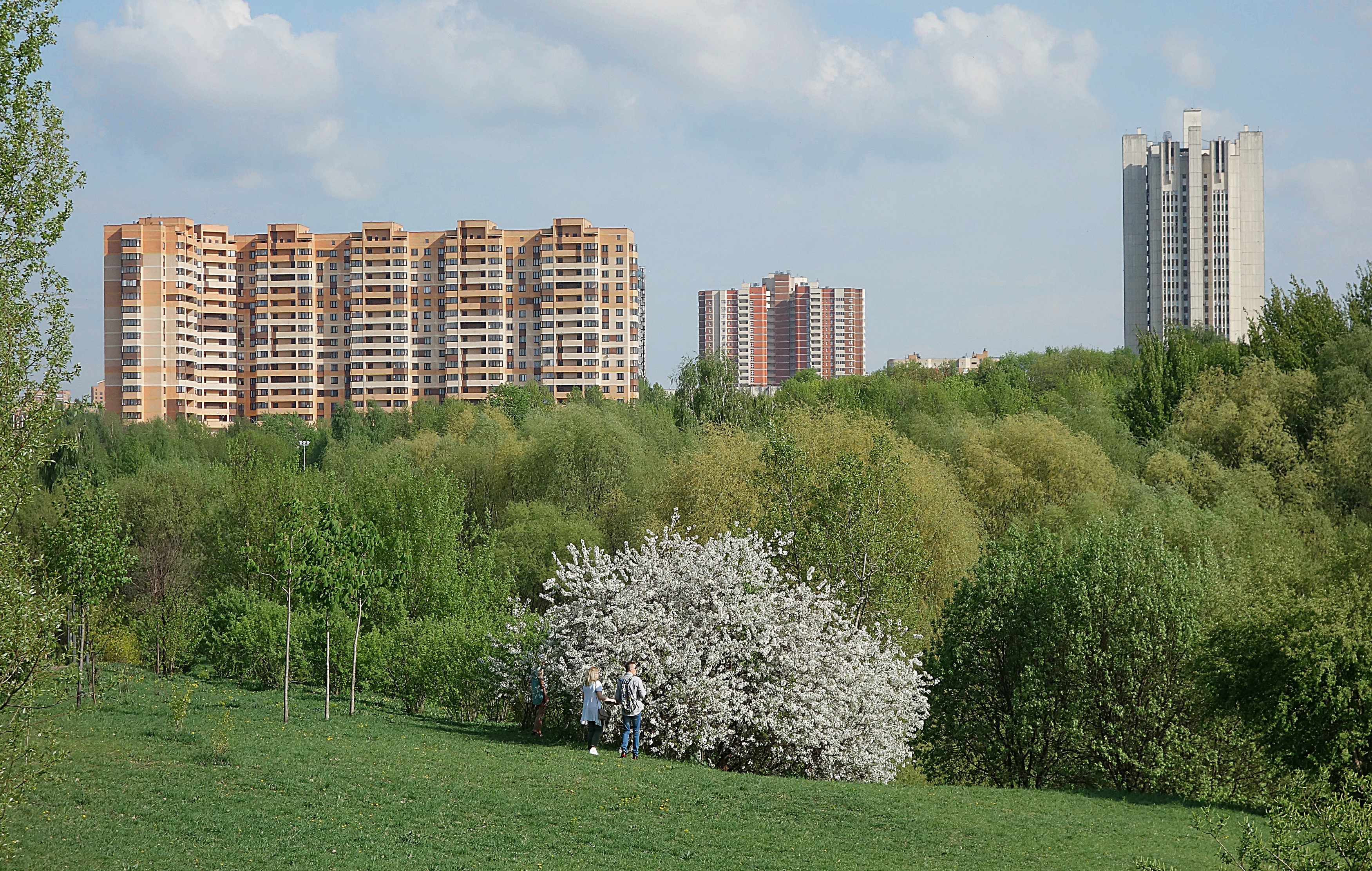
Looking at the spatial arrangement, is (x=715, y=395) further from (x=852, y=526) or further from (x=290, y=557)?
(x=290, y=557)

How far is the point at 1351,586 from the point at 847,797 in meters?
10.7

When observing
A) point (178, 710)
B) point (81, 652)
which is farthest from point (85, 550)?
point (178, 710)

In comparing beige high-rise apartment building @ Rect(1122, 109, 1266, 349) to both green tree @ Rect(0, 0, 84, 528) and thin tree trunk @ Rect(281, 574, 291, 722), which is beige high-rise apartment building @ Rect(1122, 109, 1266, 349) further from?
green tree @ Rect(0, 0, 84, 528)

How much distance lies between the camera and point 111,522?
925 inches

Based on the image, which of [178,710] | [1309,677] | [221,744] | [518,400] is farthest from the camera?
[518,400]

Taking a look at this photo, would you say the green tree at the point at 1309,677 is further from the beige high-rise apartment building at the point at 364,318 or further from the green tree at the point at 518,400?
the beige high-rise apartment building at the point at 364,318

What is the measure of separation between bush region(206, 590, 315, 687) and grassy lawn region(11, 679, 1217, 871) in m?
10.2

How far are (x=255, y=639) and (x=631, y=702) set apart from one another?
16103 mm

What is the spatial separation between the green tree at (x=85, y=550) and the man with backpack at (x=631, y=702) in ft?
36.8

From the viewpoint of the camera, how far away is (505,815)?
15.2m

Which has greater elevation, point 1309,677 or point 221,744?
point 1309,677

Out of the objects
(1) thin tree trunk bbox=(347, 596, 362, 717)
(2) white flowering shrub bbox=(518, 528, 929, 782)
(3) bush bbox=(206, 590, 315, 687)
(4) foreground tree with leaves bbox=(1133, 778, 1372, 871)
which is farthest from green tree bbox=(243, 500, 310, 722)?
(4) foreground tree with leaves bbox=(1133, 778, 1372, 871)

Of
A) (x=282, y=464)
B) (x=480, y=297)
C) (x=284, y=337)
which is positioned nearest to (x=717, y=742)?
(x=282, y=464)

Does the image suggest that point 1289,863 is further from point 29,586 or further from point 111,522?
point 111,522
